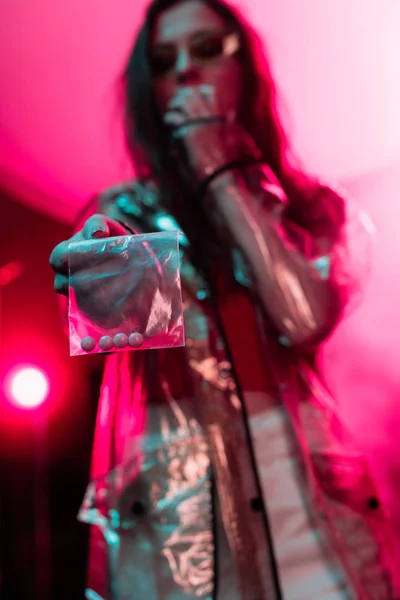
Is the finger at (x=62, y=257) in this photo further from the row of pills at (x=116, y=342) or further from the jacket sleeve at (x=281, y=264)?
the jacket sleeve at (x=281, y=264)

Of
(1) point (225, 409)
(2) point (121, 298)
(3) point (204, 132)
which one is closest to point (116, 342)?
(2) point (121, 298)

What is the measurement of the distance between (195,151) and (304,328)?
0.29 metres

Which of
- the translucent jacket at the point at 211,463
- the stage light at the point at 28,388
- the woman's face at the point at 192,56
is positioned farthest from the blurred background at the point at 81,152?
the translucent jacket at the point at 211,463

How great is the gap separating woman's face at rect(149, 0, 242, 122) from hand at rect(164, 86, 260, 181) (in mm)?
30

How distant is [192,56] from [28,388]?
24.7 inches

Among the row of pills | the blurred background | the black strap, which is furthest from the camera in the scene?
the blurred background

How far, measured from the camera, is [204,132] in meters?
0.72

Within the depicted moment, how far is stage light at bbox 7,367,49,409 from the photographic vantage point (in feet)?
3.01

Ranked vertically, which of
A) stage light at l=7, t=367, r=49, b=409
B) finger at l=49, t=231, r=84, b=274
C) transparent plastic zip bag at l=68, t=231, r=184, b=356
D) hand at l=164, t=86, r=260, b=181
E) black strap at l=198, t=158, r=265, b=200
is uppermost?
hand at l=164, t=86, r=260, b=181

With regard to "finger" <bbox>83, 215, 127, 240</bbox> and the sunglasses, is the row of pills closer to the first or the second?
Result: "finger" <bbox>83, 215, 127, 240</bbox>

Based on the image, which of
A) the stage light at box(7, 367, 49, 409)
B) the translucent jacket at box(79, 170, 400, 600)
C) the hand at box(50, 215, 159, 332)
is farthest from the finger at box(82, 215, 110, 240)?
the stage light at box(7, 367, 49, 409)

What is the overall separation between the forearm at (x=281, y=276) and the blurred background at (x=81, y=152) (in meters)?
0.26

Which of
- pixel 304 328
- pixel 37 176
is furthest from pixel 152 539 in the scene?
pixel 37 176

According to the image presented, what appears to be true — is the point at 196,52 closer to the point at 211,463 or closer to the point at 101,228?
the point at 101,228
